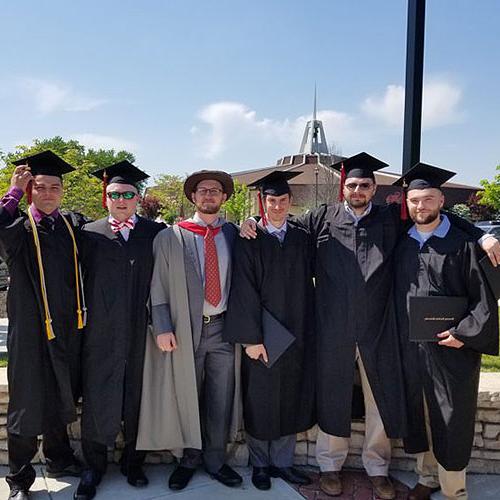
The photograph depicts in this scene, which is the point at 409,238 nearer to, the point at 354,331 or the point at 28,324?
the point at 354,331

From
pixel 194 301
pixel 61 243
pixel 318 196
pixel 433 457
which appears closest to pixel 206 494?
pixel 194 301

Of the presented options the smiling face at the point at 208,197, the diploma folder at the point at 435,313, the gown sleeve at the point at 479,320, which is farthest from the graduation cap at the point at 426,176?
the smiling face at the point at 208,197

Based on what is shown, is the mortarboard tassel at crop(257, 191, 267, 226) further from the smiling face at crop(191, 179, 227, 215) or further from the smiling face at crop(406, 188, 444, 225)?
the smiling face at crop(406, 188, 444, 225)

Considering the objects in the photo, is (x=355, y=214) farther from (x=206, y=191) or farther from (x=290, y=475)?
(x=290, y=475)

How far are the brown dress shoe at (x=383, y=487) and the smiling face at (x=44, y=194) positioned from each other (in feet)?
8.81

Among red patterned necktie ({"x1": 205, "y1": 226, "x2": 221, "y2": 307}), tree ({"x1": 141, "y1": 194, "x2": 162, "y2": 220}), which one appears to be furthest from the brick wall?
tree ({"x1": 141, "y1": 194, "x2": 162, "y2": 220})

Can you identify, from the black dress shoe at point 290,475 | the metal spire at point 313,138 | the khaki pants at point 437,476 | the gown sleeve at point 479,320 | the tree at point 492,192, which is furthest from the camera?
the metal spire at point 313,138

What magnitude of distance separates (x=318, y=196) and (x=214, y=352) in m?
33.4

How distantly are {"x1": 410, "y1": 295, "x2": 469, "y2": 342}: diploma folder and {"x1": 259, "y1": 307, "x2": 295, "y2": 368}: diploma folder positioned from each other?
784 mm

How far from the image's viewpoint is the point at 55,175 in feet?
10.8

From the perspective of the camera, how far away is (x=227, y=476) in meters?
3.36

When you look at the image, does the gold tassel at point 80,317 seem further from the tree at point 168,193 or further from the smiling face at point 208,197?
the tree at point 168,193

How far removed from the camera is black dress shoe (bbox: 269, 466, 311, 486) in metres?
3.38

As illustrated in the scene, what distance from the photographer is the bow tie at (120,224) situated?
3.34 m
